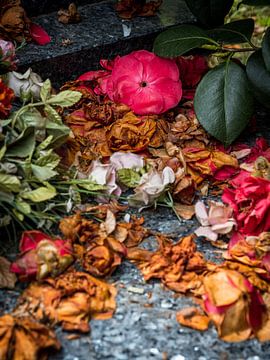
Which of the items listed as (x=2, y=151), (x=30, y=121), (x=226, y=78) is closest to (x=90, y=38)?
(x=226, y=78)

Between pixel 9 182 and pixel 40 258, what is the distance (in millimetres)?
137

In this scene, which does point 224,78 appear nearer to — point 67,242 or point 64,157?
point 64,157

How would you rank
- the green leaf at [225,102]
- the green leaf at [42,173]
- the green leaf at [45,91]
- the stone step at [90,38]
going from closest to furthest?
the green leaf at [42,173], the green leaf at [45,91], the green leaf at [225,102], the stone step at [90,38]

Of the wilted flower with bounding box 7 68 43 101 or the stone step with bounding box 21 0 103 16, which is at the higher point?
the wilted flower with bounding box 7 68 43 101

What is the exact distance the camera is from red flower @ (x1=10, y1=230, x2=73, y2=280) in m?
1.12

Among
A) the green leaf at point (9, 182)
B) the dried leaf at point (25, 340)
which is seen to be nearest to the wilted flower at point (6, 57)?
the green leaf at point (9, 182)

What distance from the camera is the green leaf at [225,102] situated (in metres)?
1.45

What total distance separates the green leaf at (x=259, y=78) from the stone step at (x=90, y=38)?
0.39 m

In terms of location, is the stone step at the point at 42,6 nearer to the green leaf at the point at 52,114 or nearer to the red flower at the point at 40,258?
the green leaf at the point at 52,114

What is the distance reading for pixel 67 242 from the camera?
1176 mm

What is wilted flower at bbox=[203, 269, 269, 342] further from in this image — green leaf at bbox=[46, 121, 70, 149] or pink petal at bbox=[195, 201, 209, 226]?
green leaf at bbox=[46, 121, 70, 149]

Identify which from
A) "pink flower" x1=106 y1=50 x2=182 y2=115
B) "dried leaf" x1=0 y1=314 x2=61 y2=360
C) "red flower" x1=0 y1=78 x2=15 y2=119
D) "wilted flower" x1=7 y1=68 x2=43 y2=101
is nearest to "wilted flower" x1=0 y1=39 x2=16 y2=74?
"wilted flower" x1=7 y1=68 x2=43 y2=101

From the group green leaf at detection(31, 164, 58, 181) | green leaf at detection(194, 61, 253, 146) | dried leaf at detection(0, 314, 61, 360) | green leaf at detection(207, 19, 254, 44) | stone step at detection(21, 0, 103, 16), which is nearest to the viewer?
dried leaf at detection(0, 314, 61, 360)

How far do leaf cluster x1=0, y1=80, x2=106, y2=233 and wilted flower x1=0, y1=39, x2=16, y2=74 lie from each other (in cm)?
13
